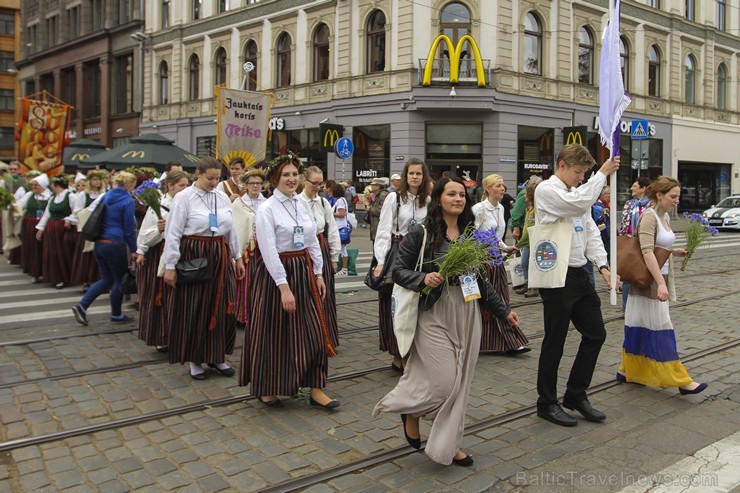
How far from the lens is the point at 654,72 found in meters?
32.4

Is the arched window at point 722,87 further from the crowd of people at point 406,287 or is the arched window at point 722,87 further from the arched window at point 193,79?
the crowd of people at point 406,287

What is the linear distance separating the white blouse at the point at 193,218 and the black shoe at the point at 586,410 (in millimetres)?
3320

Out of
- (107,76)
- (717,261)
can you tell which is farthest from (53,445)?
(107,76)

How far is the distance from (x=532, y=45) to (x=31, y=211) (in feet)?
67.4

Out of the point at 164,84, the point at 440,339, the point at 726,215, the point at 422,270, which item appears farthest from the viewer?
the point at 164,84

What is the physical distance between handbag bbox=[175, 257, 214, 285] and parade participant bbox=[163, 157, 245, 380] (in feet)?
0.17

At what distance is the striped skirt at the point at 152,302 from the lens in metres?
6.51

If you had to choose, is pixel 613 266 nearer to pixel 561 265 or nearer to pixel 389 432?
pixel 561 265

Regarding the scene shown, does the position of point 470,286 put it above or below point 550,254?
below

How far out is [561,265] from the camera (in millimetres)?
4664

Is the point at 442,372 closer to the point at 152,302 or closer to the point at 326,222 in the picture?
the point at 326,222

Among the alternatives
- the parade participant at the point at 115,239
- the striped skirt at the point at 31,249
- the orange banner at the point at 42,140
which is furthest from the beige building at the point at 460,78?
the parade participant at the point at 115,239

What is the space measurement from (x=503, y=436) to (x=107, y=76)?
42.0 meters

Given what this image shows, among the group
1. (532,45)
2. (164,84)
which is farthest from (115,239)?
(164,84)
